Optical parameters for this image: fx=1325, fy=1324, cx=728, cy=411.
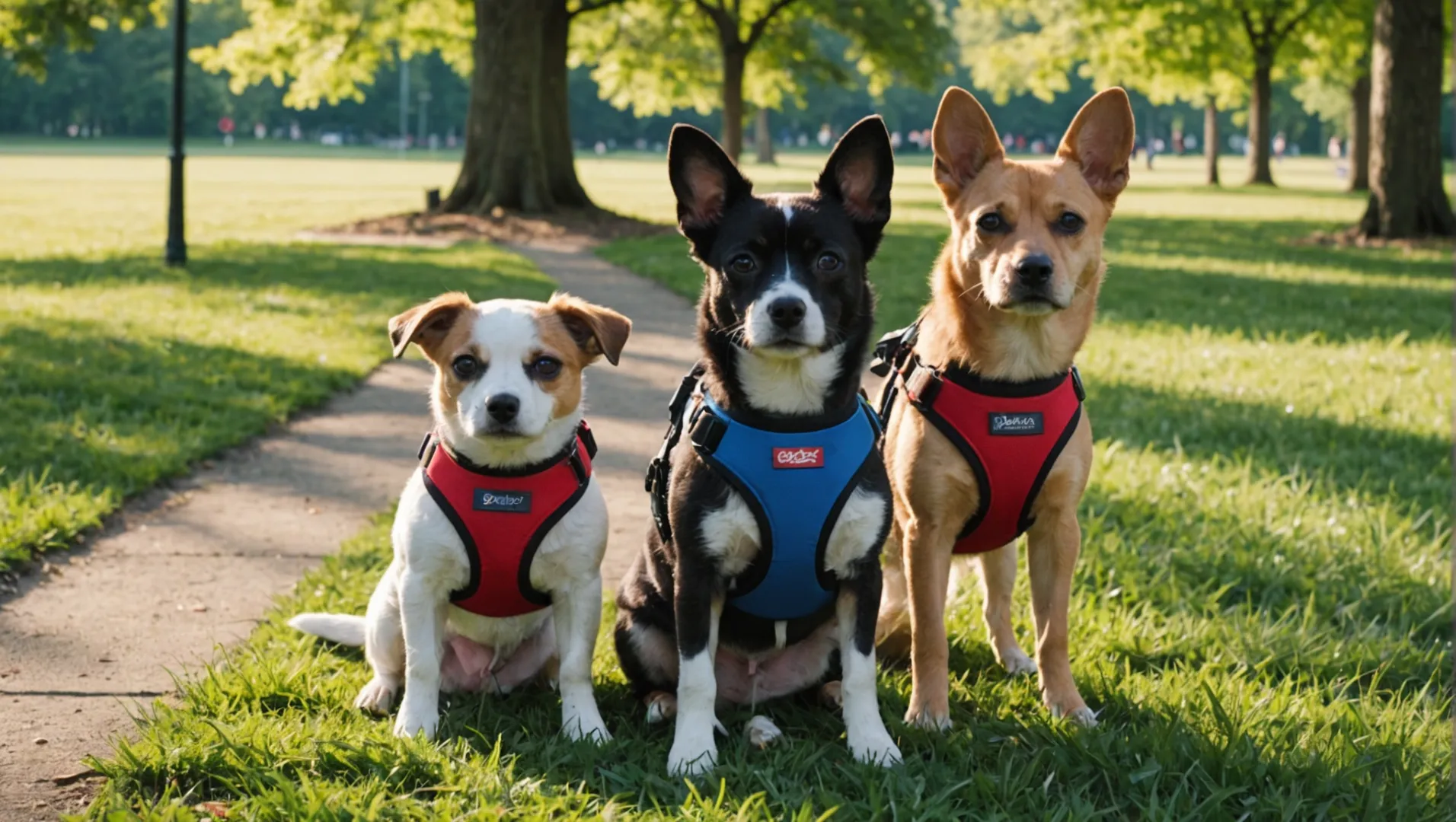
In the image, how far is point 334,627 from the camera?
4.70 meters

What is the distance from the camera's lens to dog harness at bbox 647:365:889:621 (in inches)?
150

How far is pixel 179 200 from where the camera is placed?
15891 mm

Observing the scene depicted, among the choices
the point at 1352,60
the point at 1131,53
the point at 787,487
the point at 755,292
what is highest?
the point at 1352,60

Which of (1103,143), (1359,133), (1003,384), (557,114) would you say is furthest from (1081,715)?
(1359,133)

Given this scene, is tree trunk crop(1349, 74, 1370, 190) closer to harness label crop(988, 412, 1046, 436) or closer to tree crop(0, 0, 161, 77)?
tree crop(0, 0, 161, 77)

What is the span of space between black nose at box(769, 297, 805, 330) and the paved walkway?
2305 millimetres

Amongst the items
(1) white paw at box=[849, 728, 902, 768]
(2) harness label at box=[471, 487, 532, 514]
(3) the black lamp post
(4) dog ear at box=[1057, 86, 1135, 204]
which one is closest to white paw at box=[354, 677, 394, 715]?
(2) harness label at box=[471, 487, 532, 514]

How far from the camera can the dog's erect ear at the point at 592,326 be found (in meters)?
4.23

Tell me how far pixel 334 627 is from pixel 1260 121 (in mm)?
48888

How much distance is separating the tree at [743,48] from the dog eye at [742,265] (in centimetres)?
2929

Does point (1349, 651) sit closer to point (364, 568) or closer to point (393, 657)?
A: point (393, 657)

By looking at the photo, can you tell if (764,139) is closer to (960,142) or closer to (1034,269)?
(960,142)

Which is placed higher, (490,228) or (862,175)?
(490,228)

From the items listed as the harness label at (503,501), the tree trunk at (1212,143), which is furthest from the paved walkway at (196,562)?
the tree trunk at (1212,143)
